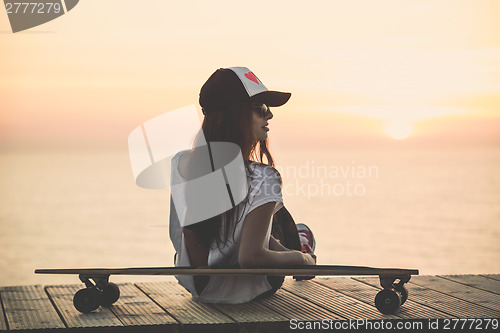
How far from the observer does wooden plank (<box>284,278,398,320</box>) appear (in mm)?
3400

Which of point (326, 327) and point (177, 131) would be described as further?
point (177, 131)

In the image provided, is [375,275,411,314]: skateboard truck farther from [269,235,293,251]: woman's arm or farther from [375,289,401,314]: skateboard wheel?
[269,235,293,251]: woman's arm

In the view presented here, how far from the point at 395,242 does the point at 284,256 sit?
12383 millimetres

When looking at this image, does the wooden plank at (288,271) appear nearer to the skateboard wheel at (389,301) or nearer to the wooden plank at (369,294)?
the skateboard wheel at (389,301)

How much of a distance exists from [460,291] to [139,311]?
167 cm

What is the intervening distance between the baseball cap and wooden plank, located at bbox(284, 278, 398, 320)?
1.00 meters

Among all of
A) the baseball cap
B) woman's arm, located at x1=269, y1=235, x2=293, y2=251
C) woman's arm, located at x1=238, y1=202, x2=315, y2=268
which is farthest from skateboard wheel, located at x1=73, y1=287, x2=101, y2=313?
the baseball cap

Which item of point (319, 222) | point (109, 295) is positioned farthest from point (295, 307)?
point (319, 222)

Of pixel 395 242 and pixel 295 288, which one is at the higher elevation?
pixel 295 288

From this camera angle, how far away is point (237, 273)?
10.5 feet

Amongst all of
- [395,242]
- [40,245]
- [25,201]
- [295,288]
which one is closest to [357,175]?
[25,201]

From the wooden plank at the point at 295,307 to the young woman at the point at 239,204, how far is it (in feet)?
0.39

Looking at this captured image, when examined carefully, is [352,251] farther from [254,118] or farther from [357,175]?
[357,175]

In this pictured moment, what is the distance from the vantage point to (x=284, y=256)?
10.9 feet
